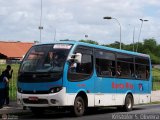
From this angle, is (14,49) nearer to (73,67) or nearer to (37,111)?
(37,111)

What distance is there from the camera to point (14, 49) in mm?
86812

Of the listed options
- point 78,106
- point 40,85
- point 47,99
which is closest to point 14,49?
point 78,106

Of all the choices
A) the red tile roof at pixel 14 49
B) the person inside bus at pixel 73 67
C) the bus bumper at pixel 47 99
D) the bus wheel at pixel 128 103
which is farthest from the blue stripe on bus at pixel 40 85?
the red tile roof at pixel 14 49

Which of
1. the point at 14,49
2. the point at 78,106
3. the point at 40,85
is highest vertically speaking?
the point at 14,49

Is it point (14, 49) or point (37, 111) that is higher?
point (14, 49)

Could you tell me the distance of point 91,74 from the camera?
1941 cm

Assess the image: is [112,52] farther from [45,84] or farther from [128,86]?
[45,84]

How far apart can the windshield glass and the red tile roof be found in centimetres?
6362

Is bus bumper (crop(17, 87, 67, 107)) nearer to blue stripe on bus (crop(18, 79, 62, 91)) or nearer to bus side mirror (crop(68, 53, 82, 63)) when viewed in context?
blue stripe on bus (crop(18, 79, 62, 91))

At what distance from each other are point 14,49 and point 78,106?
69.6m

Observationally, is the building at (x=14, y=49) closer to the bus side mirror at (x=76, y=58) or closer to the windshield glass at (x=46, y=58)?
the windshield glass at (x=46, y=58)

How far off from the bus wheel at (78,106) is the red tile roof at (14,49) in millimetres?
63779

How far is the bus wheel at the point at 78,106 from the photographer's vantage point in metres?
18.1

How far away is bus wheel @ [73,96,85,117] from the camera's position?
712 inches
